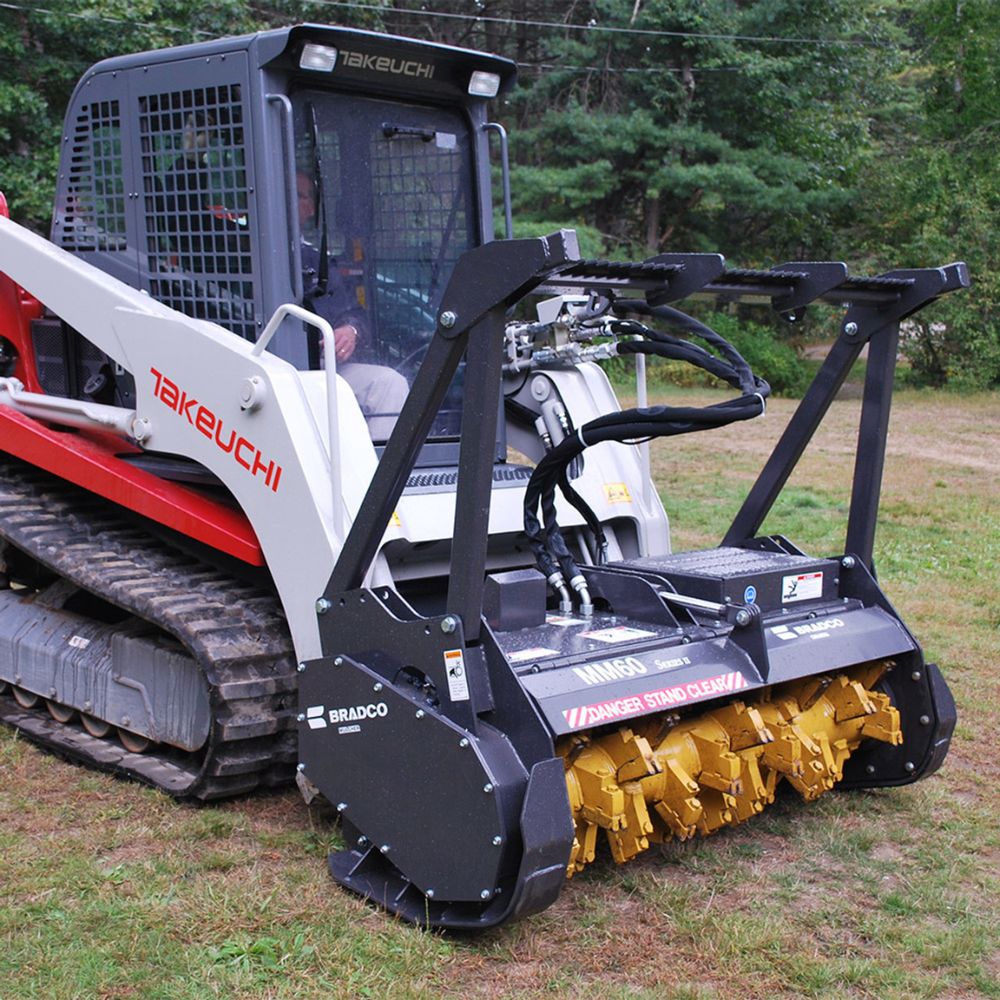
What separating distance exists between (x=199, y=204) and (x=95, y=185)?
0.67 m

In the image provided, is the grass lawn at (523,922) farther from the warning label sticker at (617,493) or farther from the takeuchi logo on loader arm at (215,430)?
the warning label sticker at (617,493)

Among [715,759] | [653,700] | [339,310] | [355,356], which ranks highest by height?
[339,310]

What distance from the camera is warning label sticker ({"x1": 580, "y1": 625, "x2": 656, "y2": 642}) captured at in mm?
4414

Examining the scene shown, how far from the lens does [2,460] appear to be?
5957 millimetres

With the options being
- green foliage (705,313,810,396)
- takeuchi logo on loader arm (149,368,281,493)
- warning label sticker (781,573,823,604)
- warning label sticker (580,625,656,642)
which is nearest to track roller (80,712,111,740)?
takeuchi logo on loader arm (149,368,281,493)

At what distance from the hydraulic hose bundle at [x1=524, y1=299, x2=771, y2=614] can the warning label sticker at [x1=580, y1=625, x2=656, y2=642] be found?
262mm

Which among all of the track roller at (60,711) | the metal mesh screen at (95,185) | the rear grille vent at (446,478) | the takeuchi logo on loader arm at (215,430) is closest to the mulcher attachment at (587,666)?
the rear grille vent at (446,478)

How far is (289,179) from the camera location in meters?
4.85

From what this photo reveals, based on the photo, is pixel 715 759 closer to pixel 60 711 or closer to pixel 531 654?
pixel 531 654

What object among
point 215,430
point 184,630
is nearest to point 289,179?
point 215,430

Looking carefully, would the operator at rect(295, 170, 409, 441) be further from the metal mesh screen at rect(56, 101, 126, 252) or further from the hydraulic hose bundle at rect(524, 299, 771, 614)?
the metal mesh screen at rect(56, 101, 126, 252)

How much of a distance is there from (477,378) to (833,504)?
879cm

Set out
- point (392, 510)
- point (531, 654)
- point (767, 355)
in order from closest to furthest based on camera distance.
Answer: point (392, 510), point (531, 654), point (767, 355)

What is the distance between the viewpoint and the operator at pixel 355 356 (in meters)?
5.08
